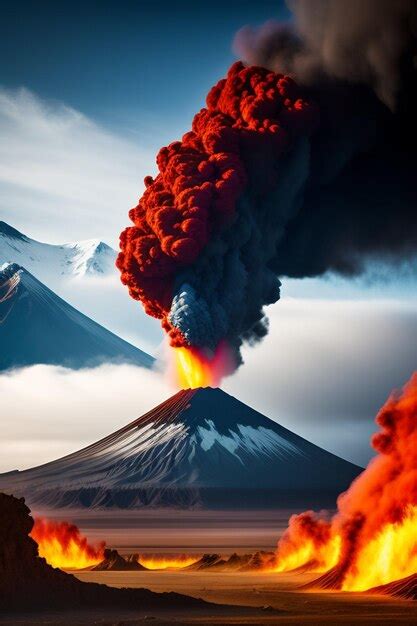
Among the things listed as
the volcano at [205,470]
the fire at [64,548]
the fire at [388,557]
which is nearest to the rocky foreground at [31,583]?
the fire at [388,557]

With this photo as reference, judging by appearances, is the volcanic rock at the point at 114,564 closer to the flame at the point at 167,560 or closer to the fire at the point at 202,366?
the flame at the point at 167,560

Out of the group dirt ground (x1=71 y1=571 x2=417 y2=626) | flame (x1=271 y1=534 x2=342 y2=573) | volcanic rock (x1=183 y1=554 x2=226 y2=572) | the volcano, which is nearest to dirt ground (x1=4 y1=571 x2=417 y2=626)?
dirt ground (x1=71 y1=571 x2=417 y2=626)

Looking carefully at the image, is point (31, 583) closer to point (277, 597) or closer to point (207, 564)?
point (277, 597)

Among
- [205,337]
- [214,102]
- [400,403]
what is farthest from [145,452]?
[400,403]

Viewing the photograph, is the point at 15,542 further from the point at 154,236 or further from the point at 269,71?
the point at 269,71

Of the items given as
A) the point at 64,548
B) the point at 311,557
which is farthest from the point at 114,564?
the point at 311,557

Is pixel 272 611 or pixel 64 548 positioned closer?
pixel 272 611
